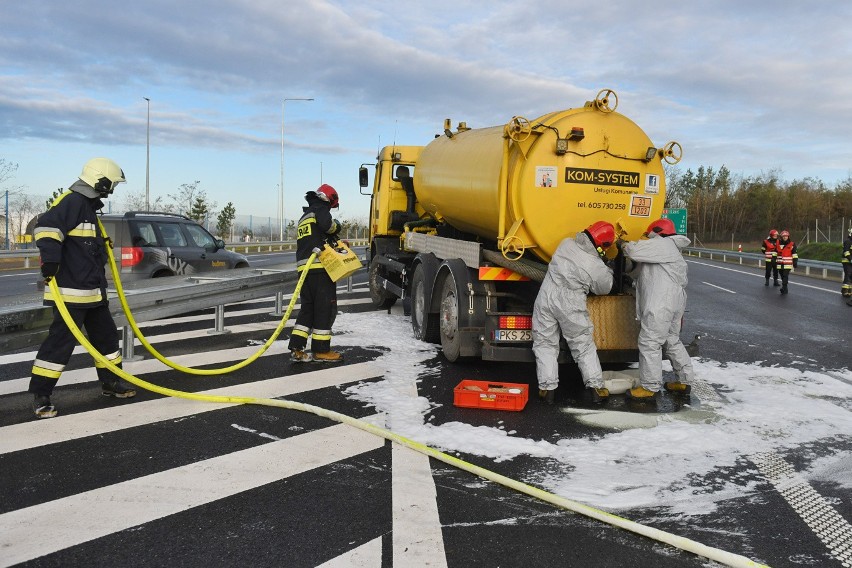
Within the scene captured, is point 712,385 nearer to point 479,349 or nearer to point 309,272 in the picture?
point 479,349

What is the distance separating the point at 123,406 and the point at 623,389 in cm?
449

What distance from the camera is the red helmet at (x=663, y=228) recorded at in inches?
247

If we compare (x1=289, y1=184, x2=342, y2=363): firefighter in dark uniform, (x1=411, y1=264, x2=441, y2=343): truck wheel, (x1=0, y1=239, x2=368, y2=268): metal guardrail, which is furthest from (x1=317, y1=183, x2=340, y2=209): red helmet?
(x1=0, y1=239, x2=368, y2=268): metal guardrail

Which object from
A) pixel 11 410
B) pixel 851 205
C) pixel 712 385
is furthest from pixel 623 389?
pixel 851 205

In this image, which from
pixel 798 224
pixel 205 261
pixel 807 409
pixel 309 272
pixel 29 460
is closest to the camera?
pixel 29 460

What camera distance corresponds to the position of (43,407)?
205 inches

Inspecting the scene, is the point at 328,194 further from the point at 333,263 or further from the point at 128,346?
the point at 128,346

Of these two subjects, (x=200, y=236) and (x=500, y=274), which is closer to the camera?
(x=500, y=274)

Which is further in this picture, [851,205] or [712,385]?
[851,205]

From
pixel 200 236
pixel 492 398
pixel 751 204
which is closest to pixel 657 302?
pixel 492 398

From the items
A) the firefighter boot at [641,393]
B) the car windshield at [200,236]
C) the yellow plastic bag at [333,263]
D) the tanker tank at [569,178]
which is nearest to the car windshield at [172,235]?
the car windshield at [200,236]

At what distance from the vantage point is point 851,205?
7012 centimetres

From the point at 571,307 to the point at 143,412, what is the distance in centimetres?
376

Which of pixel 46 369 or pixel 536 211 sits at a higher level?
pixel 536 211
